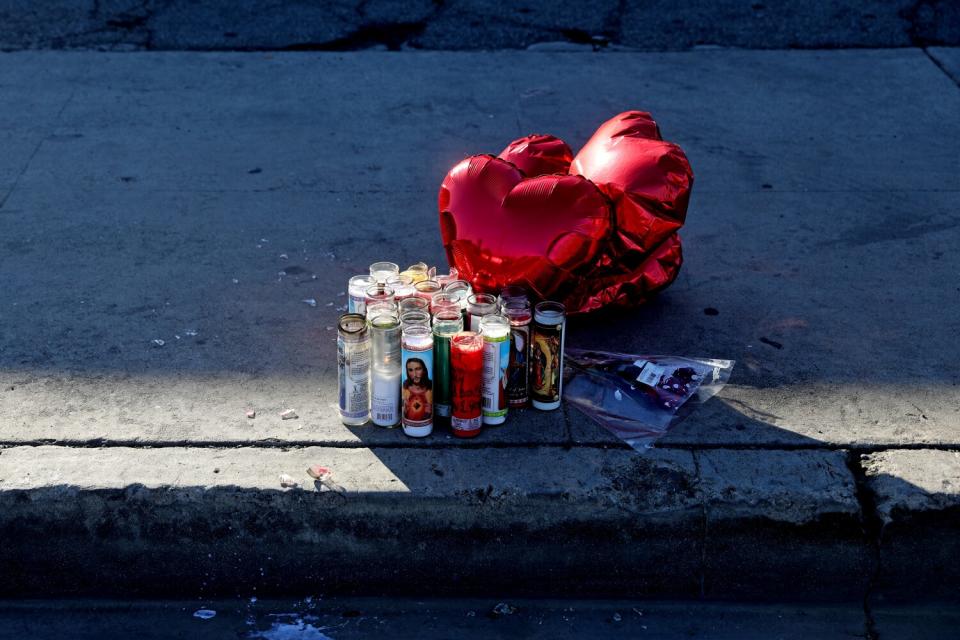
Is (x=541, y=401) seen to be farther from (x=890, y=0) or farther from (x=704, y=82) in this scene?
(x=890, y=0)

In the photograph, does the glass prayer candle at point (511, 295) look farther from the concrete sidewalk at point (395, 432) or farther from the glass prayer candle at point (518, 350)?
the concrete sidewalk at point (395, 432)

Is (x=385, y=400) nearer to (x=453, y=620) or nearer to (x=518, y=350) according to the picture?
(x=518, y=350)

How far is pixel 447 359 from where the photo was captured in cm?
305

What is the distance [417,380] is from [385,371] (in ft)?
0.34

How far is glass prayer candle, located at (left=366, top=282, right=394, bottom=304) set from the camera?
314 centimetres

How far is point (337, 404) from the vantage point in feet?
10.8

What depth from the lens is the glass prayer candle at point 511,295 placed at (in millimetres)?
3141

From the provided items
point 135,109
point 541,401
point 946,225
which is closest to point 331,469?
point 541,401

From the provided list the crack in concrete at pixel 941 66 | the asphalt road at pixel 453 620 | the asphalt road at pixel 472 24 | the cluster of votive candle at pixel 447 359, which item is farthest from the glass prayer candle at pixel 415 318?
the crack in concrete at pixel 941 66

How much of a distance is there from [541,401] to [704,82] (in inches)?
145

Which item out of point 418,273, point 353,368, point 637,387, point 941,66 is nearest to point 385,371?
point 353,368

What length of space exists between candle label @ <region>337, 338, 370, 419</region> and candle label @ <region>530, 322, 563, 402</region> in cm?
50

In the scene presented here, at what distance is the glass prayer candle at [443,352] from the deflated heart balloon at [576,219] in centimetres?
41

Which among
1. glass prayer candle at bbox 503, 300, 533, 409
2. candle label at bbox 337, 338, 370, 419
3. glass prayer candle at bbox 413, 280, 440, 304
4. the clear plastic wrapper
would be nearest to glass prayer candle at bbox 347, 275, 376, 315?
glass prayer candle at bbox 413, 280, 440, 304
